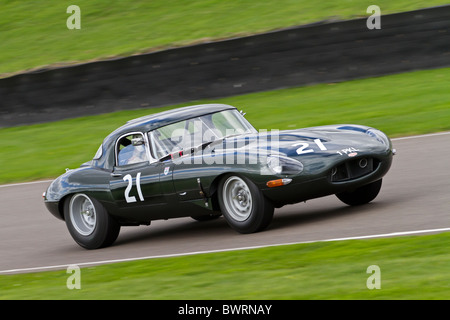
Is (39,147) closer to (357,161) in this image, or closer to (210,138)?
(210,138)

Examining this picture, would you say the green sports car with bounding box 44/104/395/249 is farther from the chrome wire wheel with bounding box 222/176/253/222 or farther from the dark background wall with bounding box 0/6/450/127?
the dark background wall with bounding box 0/6/450/127

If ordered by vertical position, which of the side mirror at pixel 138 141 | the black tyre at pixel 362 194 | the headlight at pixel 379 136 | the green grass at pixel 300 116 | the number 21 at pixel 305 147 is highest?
the green grass at pixel 300 116

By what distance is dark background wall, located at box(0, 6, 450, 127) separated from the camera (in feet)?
51.2

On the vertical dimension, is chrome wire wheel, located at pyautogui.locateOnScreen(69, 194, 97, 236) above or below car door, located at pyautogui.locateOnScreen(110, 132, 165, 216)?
below

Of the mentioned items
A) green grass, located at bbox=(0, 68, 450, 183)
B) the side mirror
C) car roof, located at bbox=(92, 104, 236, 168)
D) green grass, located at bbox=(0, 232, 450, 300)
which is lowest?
green grass, located at bbox=(0, 232, 450, 300)

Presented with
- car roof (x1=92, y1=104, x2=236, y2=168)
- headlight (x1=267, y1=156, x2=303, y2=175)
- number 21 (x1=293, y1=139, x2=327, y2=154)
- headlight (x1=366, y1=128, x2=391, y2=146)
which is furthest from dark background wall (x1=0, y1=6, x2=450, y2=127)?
headlight (x1=267, y1=156, x2=303, y2=175)

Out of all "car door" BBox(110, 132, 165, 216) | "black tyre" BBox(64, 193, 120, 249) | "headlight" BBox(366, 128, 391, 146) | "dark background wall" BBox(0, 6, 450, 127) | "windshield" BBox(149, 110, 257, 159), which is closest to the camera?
"headlight" BBox(366, 128, 391, 146)

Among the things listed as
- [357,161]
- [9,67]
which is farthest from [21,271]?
[9,67]

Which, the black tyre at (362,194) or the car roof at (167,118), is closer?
the black tyre at (362,194)

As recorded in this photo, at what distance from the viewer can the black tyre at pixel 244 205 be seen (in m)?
7.77

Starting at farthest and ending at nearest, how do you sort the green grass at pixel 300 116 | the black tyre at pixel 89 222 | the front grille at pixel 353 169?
the green grass at pixel 300 116, the black tyre at pixel 89 222, the front grille at pixel 353 169

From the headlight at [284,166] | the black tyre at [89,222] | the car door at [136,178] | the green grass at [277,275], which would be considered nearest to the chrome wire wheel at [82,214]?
the black tyre at [89,222]

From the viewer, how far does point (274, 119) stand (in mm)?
15578

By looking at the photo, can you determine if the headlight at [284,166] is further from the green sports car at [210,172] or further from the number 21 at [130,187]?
the number 21 at [130,187]
